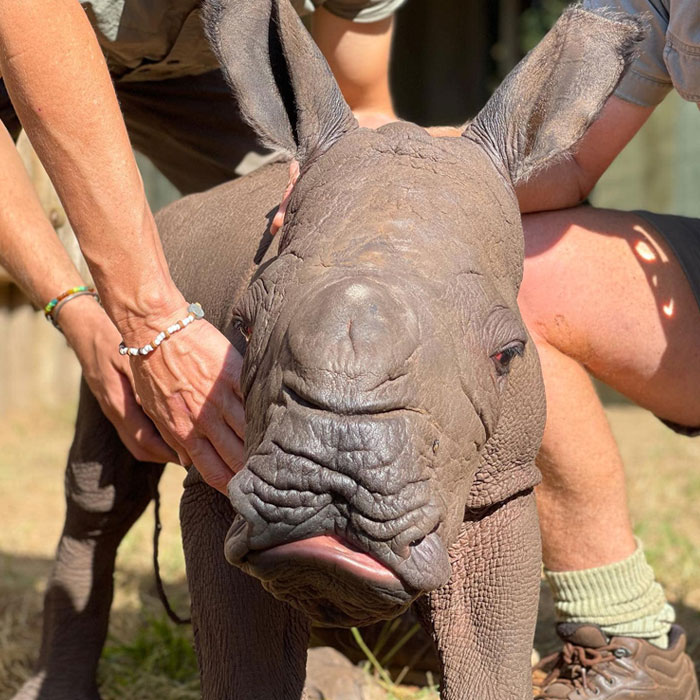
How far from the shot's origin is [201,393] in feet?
8.71

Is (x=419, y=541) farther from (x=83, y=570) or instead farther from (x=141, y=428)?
(x=83, y=570)

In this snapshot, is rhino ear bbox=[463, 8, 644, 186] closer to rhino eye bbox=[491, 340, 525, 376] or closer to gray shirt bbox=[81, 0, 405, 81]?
rhino eye bbox=[491, 340, 525, 376]

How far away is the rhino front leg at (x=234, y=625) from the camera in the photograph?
272 centimetres

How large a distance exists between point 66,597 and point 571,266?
218cm

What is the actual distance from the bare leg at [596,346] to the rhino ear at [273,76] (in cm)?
90

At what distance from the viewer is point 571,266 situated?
3359 millimetres

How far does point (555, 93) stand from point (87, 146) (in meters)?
1.14

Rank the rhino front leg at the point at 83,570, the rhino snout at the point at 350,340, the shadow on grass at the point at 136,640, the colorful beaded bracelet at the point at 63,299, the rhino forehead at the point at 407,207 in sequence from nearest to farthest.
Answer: the rhino snout at the point at 350,340, the rhino forehead at the point at 407,207, the colorful beaded bracelet at the point at 63,299, the rhino front leg at the point at 83,570, the shadow on grass at the point at 136,640

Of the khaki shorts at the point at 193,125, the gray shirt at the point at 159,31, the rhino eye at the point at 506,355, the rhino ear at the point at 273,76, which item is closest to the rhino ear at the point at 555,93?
the rhino ear at the point at 273,76

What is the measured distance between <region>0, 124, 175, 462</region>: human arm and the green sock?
1365 mm

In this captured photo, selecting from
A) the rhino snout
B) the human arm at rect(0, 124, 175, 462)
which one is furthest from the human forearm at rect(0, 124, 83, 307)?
the rhino snout

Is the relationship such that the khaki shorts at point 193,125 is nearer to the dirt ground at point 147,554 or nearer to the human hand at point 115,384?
the human hand at point 115,384

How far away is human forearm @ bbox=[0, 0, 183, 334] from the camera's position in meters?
2.66

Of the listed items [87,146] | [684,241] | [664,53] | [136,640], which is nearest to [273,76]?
[87,146]
